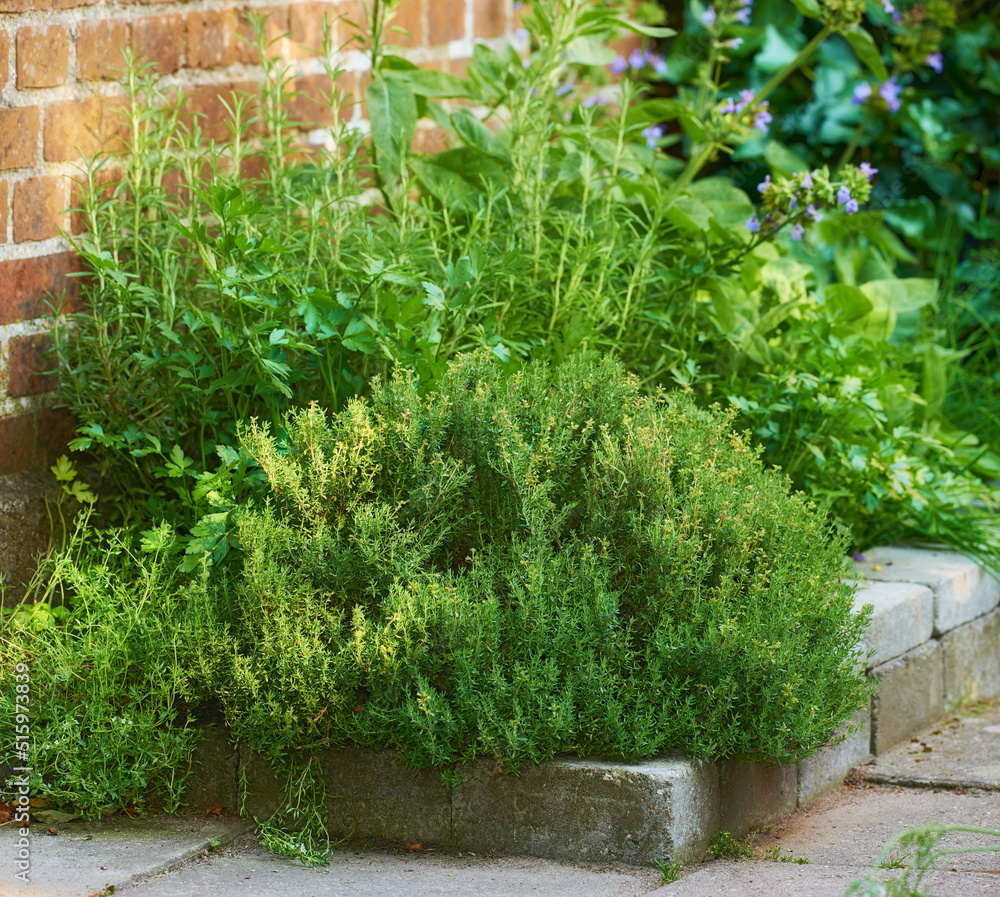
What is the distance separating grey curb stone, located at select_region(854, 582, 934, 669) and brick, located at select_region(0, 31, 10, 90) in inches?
89.6

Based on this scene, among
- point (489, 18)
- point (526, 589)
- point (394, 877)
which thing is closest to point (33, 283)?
point (526, 589)

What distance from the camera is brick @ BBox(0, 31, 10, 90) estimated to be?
244 centimetres

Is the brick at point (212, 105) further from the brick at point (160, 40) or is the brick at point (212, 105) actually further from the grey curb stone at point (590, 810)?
the grey curb stone at point (590, 810)

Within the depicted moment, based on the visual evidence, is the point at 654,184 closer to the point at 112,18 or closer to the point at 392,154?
the point at 392,154

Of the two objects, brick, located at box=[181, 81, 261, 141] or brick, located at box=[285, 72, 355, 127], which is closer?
brick, located at box=[181, 81, 261, 141]

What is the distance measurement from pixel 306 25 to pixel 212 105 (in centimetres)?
46

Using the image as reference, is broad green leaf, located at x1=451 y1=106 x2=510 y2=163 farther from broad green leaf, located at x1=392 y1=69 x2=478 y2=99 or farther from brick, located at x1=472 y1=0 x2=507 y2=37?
brick, located at x1=472 y1=0 x2=507 y2=37

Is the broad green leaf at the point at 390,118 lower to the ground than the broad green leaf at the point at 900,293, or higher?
higher

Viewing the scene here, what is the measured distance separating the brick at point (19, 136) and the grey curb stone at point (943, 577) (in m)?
2.27

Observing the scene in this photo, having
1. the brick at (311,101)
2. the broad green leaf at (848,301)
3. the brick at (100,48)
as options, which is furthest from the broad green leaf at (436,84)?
the broad green leaf at (848,301)

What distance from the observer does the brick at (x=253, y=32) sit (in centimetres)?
304

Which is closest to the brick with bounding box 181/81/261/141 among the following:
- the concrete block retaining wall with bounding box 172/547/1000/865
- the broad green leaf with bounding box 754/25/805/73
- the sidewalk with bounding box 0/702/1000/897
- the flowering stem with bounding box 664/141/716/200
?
the flowering stem with bounding box 664/141/716/200

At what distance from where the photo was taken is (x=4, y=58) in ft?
8.03

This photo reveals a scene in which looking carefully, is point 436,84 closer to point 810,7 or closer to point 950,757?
point 810,7
